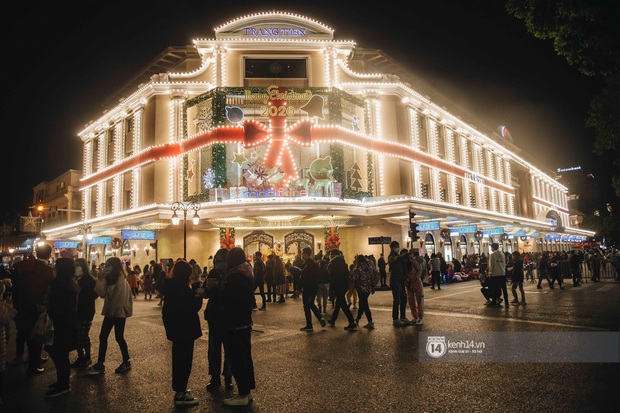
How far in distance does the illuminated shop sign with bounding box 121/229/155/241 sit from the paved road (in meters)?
13.7

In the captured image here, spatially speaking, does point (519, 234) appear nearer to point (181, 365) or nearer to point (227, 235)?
point (227, 235)

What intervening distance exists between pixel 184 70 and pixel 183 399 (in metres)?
29.2

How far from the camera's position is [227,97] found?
Result: 26750 mm

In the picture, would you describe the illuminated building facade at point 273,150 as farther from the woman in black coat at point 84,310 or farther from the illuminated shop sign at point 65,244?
the woman in black coat at point 84,310

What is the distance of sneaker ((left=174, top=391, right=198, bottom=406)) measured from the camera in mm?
5676

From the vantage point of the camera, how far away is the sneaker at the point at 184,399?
5676 millimetres

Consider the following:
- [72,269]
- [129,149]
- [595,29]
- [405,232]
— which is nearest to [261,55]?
[129,149]

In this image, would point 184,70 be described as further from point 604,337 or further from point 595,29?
point 604,337

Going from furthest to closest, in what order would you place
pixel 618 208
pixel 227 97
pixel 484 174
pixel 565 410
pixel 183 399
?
pixel 618 208 → pixel 484 174 → pixel 227 97 → pixel 183 399 → pixel 565 410

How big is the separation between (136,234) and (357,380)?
2069 centimetres

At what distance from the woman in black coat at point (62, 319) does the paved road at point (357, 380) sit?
0.93 ft

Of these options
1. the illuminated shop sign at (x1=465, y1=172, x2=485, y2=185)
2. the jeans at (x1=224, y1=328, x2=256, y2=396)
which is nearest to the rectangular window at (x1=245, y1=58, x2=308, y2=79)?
the illuminated shop sign at (x1=465, y1=172, x2=485, y2=185)

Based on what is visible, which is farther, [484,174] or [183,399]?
[484,174]

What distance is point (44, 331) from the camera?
6238mm
